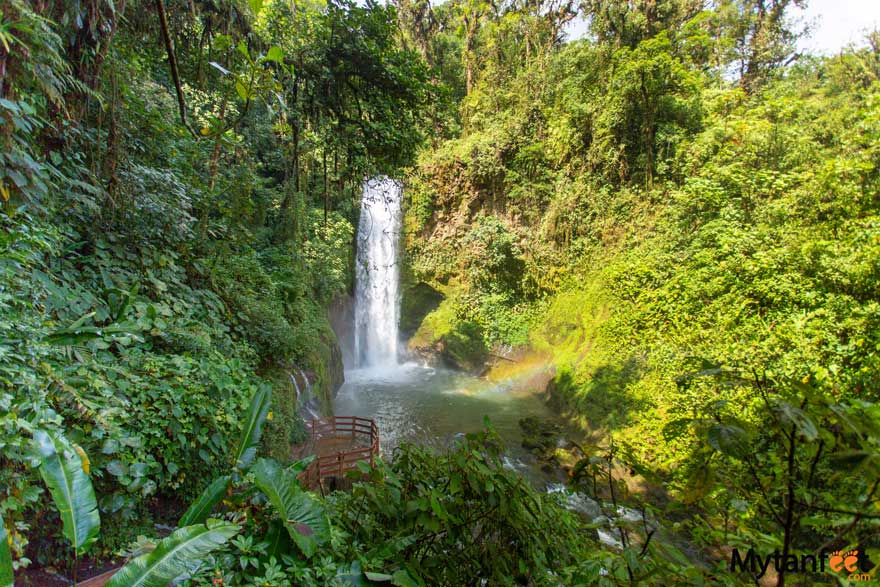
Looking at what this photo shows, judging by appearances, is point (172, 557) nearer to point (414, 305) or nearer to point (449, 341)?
point (449, 341)

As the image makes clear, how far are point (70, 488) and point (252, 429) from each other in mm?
886

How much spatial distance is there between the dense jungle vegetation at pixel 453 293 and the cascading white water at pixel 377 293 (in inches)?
79.0

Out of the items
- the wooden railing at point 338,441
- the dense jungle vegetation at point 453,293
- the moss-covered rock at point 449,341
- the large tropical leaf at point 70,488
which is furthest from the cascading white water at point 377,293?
the large tropical leaf at point 70,488

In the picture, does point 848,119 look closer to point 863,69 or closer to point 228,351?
point 863,69

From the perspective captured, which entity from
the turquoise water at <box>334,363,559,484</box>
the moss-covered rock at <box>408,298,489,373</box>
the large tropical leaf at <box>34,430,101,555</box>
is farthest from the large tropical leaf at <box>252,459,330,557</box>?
the moss-covered rock at <box>408,298,489,373</box>

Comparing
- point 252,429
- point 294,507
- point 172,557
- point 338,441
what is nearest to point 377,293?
point 338,441

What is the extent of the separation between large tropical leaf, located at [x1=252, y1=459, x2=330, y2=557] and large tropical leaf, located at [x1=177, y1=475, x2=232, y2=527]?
284 mm

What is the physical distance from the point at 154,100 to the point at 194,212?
176 cm

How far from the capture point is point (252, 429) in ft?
8.24

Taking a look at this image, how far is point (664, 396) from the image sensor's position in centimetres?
782

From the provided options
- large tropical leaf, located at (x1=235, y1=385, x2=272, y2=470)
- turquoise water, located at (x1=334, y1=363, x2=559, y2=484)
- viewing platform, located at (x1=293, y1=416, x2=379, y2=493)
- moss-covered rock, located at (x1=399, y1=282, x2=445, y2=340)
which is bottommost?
turquoise water, located at (x1=334, y1=363, x2=559, y2=484)

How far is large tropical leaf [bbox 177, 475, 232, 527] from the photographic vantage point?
1780 mm

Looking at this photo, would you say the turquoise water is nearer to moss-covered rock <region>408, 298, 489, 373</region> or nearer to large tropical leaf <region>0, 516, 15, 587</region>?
moss-covered rock <region>408, 298, 489, 373</region>

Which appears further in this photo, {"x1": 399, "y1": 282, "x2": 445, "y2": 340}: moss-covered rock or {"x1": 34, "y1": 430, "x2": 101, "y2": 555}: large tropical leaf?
{"x1": 399, "y1": 282, "x2": 445, "y2": 340}: moss-covered rock
